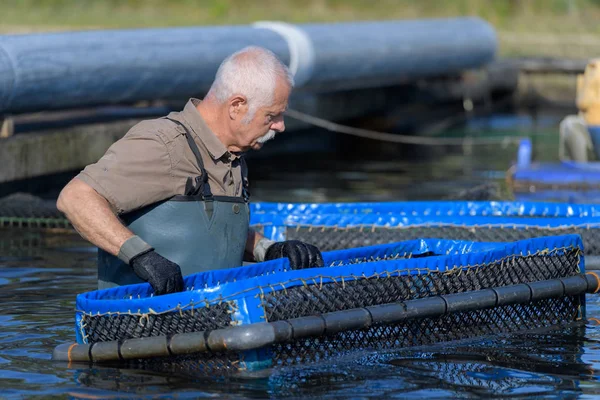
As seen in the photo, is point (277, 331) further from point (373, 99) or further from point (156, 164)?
point (373, 99)

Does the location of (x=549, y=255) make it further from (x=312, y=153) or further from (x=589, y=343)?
(x=312, y=153)

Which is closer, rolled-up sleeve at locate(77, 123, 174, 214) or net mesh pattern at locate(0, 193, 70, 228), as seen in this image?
rolled-up sleeve at locate(77, 123, 174, 214)

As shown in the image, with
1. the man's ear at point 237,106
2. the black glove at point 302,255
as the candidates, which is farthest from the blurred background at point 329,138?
the man's ear at point 237,106

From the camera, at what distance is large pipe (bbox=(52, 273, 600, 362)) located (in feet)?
17.4

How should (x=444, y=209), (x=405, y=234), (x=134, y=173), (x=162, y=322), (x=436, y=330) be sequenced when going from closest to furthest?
1. (x=162, y=322)
2. (x=134, y=173)
3. (x=436, y=330)
4. (x=405, y=234)
5. (x=444, y=209)

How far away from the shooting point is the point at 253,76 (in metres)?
5.73

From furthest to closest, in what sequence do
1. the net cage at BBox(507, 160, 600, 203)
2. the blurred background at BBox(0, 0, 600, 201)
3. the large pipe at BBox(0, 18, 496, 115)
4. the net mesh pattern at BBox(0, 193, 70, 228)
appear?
the net cage at BBox(507, 160, 600, 203), the blurred background at BBox(0, 0, 600, 201), the large pipe at BBox(0, 18, 496, 115), the net mesh pattern at BBox(0, 193, 70, 228)

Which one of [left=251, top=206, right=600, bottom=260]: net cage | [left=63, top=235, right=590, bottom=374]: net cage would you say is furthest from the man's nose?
[left=251, top=206, right=600, bottom=260]: net cage

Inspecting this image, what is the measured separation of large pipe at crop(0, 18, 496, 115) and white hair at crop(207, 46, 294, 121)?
5699mm

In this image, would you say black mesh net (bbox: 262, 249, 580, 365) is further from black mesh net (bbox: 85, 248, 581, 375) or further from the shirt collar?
the shirt collar

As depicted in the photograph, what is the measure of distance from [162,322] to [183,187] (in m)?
0.67

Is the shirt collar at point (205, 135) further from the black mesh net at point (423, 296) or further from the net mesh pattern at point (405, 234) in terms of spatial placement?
the net mesh pattern at point (405, 234)

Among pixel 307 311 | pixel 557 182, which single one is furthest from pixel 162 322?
pixel 557 182

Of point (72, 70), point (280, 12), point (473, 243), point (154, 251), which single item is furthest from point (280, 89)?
point (280, 12)
